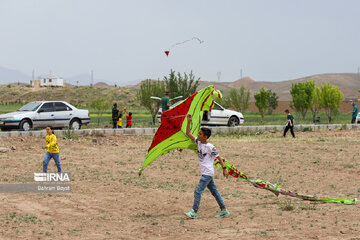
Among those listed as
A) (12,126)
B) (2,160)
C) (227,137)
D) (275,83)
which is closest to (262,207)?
(2,160)

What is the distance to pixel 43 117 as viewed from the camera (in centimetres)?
2347

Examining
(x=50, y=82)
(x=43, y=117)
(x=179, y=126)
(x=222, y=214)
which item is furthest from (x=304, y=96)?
(x=50, y=82)

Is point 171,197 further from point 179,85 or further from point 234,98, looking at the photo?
point 234,98

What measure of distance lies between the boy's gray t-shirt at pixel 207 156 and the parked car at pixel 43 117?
16.1m

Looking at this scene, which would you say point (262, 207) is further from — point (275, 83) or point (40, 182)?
point (275, 83)

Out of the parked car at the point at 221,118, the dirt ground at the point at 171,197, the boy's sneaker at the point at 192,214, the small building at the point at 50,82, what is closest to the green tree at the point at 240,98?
the parked car at the point at 221,118

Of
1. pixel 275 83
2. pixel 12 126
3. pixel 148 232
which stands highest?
pixel 275 83

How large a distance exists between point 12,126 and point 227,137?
9.84m

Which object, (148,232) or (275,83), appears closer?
(148,232)

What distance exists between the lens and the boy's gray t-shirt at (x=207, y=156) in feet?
27.7

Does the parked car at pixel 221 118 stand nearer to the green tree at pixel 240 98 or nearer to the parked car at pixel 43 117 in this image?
the parked car at pixel 43 117

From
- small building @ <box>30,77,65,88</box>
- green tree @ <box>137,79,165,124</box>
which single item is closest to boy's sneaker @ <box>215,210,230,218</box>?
green tree @ <box>137,79,165,124</box>

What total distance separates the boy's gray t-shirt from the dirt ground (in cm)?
89

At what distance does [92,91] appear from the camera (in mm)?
91375
